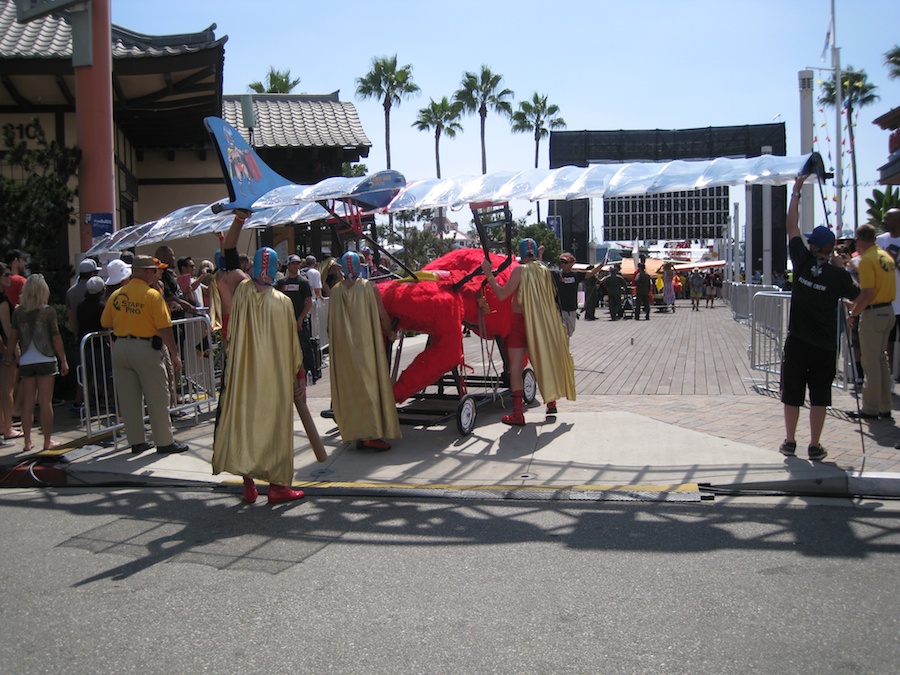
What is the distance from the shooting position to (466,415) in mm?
8086

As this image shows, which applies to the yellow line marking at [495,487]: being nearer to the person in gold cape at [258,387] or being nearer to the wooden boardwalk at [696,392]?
the person in gold cape at [258,387]

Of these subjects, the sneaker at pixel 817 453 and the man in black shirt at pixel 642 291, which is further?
the man in black shirt at pixel 642 291

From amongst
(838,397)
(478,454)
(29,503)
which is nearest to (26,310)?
(29,503)

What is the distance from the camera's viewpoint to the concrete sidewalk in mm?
6297

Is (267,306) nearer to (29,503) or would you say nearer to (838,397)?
(29,503)

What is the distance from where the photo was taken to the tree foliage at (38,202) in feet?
37.7

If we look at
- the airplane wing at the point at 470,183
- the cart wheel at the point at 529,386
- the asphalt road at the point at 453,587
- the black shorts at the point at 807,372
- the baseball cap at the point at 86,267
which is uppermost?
the airplane wing at the point at 470,183

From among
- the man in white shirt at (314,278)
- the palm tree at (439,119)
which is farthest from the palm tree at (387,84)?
the man in white shirt at (314,278)

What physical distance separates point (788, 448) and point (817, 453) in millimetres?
248

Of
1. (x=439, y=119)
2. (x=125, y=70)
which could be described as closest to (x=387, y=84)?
(x=439, y=119)

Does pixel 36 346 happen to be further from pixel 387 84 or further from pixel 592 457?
pixel 387 84

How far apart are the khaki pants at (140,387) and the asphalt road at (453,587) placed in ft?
4.83

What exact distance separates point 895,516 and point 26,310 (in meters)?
7.51

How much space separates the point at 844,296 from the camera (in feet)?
21.3
